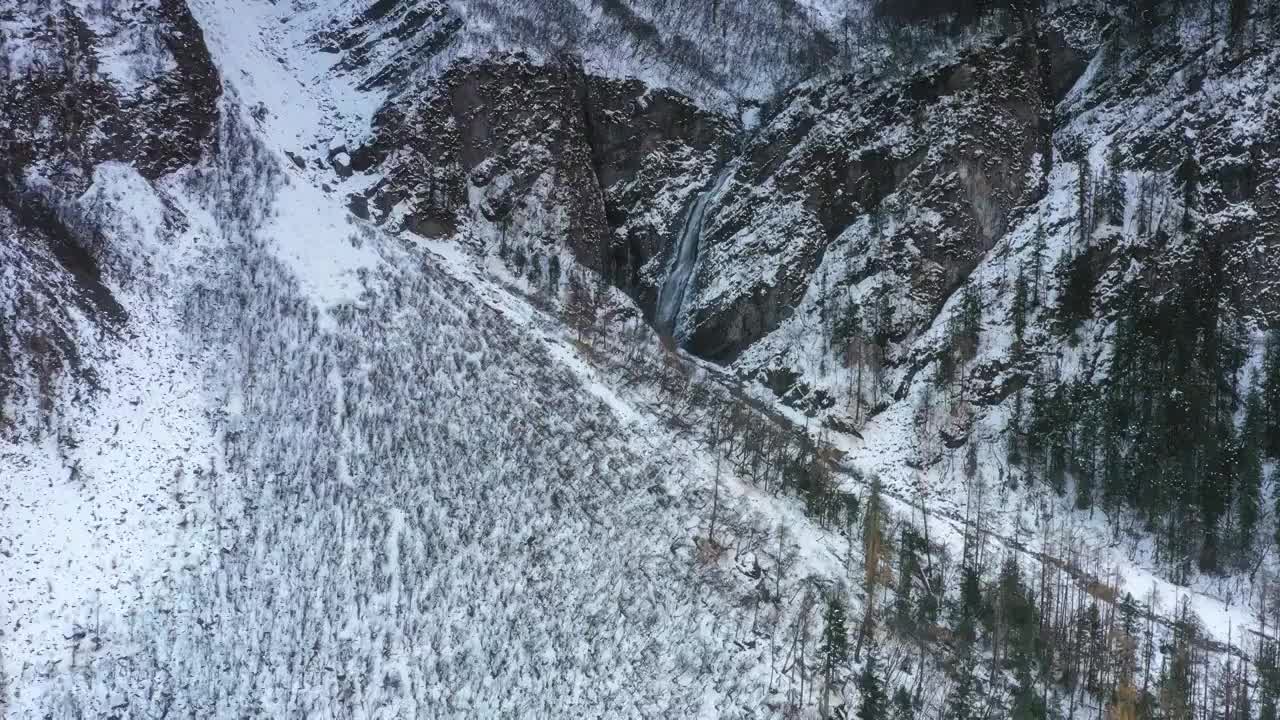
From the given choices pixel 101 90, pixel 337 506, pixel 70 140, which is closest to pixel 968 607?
pixel 337 506

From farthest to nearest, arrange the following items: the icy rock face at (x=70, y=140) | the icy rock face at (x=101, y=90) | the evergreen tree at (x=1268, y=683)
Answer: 1. the icy rock face at (x=101, y=90)
2. the icy rock face at (x=70, y=140)
3. the evergreen tree at (x=1268, y=683)

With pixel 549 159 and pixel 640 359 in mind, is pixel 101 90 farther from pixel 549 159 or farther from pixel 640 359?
pixel 640 359

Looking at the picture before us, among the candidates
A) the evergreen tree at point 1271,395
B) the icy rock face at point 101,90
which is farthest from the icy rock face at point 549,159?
the evergreen tree at point 1271,395

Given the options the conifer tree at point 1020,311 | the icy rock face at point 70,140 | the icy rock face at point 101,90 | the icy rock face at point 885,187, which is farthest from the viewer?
the icy rock face at point 885,187

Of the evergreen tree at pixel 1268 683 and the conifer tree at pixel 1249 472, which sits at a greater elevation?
the conifer tree at pixel 1249 472

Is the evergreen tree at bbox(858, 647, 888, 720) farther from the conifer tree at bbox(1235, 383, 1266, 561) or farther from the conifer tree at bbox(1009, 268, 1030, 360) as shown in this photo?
the conifer tree at bbox(1009, 268, 1030, 360)

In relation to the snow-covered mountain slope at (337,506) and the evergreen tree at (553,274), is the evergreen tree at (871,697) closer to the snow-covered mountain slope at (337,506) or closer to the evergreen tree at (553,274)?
the snow-covered mountain slope at (337,506)
